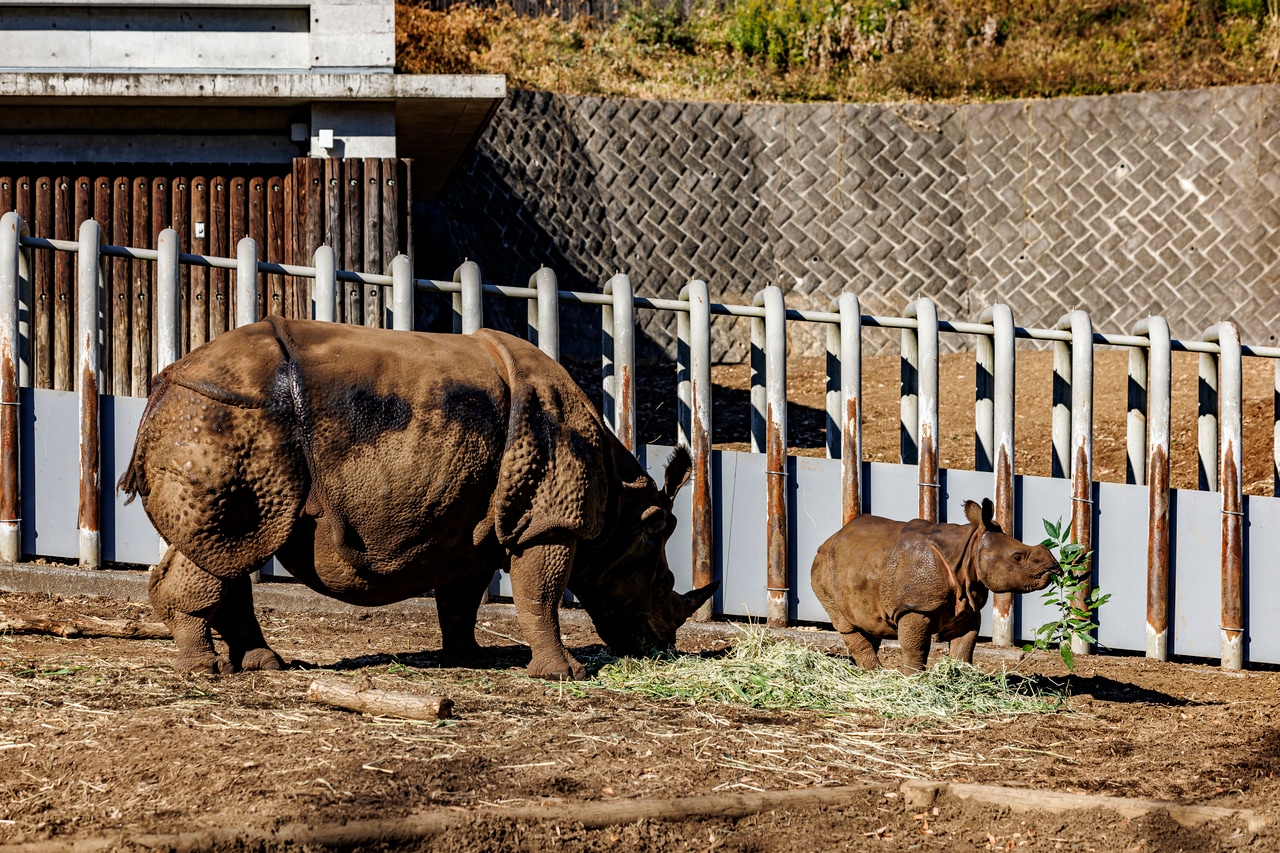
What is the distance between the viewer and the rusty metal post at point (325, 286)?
8.57 m

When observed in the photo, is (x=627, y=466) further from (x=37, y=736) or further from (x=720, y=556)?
(x=37, y=736)

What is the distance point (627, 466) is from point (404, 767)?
243 centimetres

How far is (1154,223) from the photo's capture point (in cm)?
1875

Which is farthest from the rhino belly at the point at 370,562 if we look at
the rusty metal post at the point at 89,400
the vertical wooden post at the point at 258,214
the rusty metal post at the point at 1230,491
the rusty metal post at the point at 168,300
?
the vertical wooden post at the point at 258,214

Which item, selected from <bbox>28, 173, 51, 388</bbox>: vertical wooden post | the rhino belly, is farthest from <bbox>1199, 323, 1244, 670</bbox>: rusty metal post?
<bbox>28, 173, 51, 388</bbox>: vertical wooden post

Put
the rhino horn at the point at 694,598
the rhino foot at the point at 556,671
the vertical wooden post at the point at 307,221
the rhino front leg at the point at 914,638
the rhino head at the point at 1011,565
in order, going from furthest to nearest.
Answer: the vertical wooden post at the point at 307,221 < the rhino horn at the point at 694,598 < the rhino front leg at the point at 914,638 < the rhino foot at the point at 556,671 < the rhino head at the point at 1011,565

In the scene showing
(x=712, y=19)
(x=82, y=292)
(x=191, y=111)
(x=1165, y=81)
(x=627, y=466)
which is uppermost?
(x=712, y=19)

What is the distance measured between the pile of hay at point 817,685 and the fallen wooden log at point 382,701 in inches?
44.2

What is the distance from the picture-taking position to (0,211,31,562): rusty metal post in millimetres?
8414

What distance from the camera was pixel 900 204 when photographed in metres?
19.5

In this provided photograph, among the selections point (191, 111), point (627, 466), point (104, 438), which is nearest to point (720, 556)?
point (627, 466)

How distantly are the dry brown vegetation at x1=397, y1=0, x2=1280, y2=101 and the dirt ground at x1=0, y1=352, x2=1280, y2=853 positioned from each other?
50.9 ft

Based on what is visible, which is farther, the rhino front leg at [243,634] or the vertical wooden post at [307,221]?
the vertical wooden post at [307,221]

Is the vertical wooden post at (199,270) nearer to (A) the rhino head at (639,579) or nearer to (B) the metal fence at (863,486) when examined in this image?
(B) the metal fence at (863,486)
